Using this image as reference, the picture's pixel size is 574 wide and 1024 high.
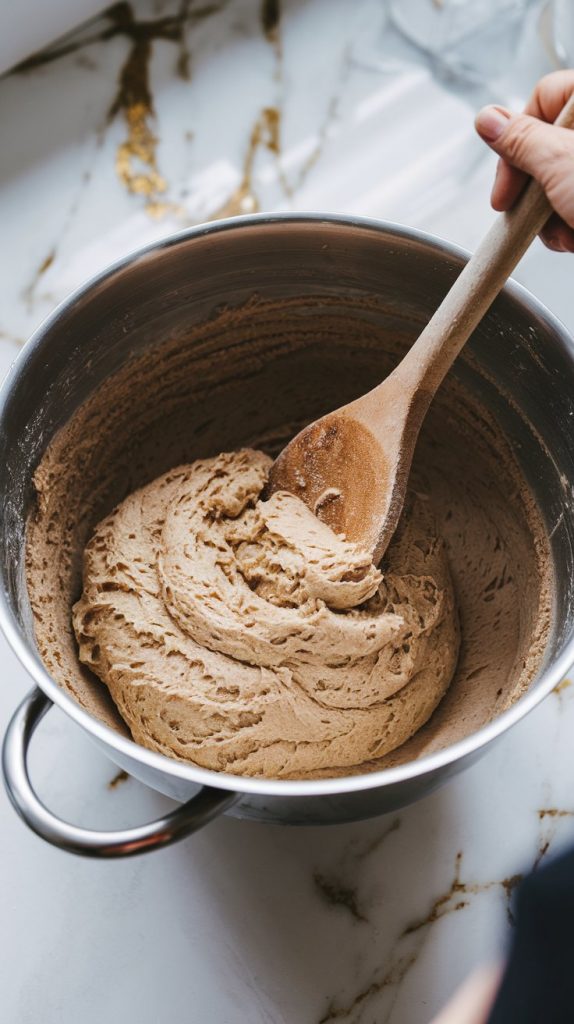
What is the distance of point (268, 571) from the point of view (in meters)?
1.13

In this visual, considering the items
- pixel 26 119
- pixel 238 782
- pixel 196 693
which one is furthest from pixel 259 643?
pixel 26 119

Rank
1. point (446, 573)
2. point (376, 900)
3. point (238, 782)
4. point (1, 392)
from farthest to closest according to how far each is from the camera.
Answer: point (446, 573), point (376, 900), point (1, 392), point (238, 782)

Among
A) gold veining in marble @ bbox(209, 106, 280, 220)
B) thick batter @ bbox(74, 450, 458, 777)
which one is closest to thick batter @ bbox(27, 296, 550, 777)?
thick batter @ bbox(74, 450, 458, 777)

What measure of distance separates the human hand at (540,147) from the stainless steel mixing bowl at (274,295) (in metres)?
0.11

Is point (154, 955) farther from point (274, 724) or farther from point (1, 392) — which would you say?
point (1, 392)

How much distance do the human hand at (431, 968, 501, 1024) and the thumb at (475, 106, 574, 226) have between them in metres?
0.89

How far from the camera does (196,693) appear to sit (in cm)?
104

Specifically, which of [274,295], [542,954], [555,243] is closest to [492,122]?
[555,243]

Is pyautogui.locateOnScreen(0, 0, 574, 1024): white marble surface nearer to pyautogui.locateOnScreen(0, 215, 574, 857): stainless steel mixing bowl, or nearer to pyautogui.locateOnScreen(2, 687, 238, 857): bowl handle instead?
pyautogui.locateOnScreen(0, 215, 574, 857): stainless steel mixing bowl

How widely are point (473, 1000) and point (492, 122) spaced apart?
1.04 metres

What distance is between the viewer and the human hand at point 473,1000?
102 centimetres

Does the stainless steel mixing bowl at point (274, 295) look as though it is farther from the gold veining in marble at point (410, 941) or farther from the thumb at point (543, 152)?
the gold veining in marble at point (410, 941)

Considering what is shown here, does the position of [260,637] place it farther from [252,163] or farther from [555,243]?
[252,163]

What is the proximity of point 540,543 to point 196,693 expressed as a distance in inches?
18.8
